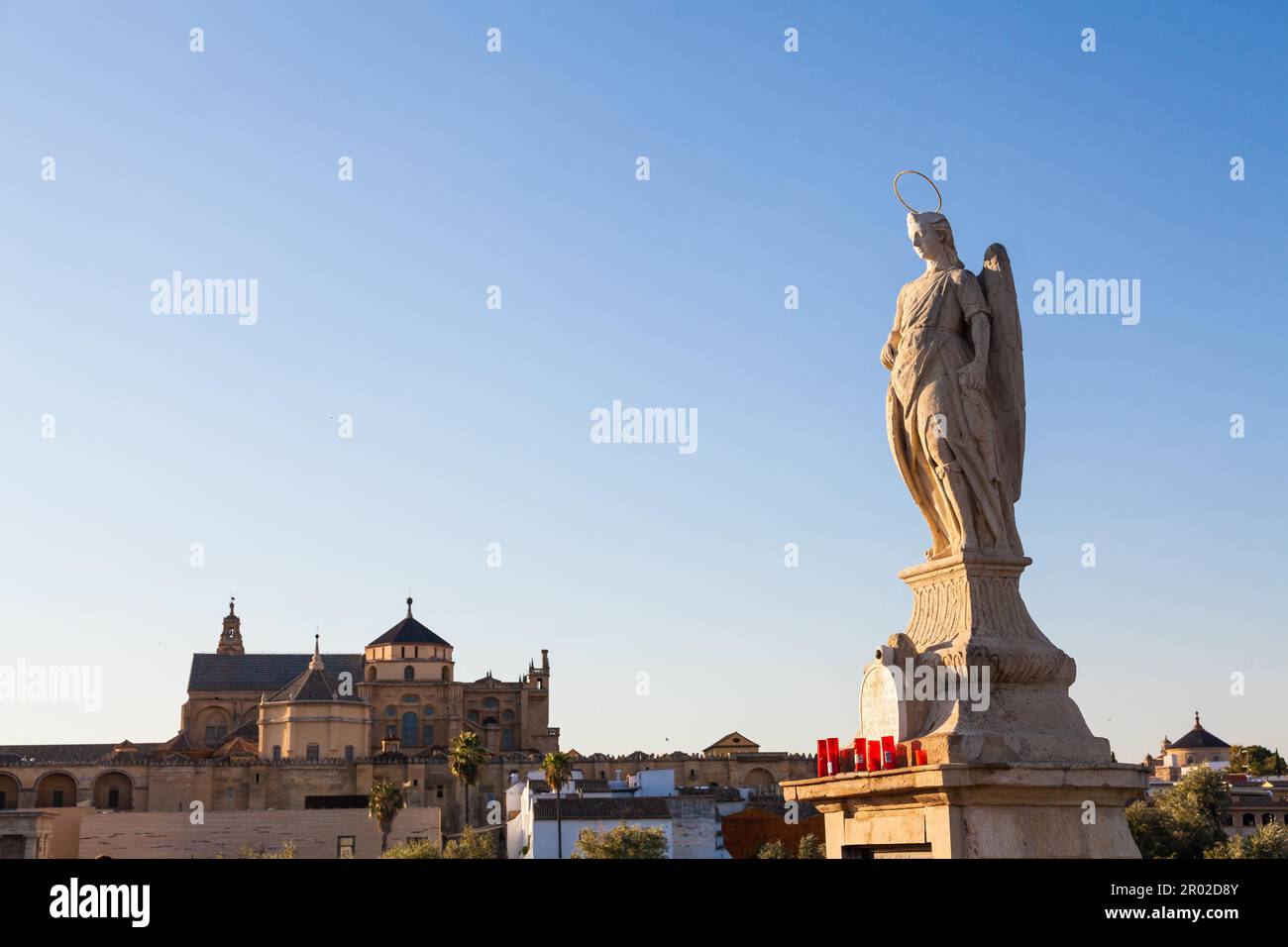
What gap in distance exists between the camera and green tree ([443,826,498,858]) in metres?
72.1

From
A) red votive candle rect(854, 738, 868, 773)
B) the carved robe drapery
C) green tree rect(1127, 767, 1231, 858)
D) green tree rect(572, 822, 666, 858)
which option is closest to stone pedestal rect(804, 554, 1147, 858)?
red votive candle rect(854, 738, 868, 773)

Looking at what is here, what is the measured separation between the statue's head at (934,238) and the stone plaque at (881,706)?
3109mm

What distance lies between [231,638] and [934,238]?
132m

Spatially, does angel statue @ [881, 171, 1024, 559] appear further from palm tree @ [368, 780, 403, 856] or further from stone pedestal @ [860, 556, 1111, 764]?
palm tree @ [368, 780, 403, 856]

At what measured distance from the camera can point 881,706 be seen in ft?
35.9

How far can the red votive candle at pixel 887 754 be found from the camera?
33.8 feet

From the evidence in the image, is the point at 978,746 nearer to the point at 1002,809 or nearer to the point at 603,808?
the point at 1002,809

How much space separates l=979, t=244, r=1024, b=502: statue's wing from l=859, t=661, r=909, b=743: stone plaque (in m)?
1.63

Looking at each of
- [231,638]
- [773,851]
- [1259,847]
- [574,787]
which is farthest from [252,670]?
[1259,847]

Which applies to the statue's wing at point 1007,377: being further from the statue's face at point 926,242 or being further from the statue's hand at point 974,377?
the statue's face at point 926,242
